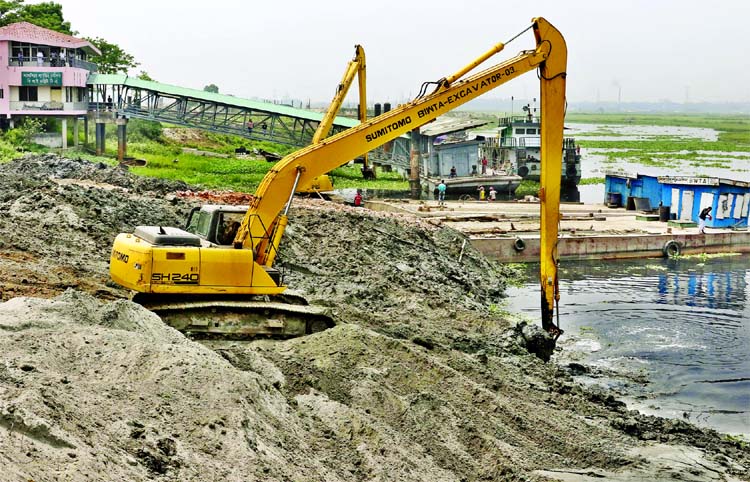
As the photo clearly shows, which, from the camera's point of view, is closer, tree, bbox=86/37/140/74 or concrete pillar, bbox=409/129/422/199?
concrete pillar, bbox=409/129/422/199

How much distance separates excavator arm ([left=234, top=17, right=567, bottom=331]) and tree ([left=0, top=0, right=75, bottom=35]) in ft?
171

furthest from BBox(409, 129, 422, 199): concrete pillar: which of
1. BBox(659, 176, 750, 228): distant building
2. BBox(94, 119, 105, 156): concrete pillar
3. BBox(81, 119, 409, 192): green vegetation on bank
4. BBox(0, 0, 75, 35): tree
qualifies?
BBox(0, 0, 75, 35): tree

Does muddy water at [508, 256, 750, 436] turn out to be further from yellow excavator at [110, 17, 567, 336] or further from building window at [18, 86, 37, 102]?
building window at [18, 86, 37, 102]

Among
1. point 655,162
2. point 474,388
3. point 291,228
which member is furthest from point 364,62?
point 655,162

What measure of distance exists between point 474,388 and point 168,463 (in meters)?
6.52

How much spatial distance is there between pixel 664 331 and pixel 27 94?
37.2 meters

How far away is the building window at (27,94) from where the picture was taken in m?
51.1

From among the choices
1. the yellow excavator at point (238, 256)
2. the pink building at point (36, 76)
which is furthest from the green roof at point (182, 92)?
the yellow excavator at point (238, 256)

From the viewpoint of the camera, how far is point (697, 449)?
14.5 meters

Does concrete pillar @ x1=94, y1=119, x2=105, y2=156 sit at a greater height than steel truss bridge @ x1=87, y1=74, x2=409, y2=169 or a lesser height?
lesser

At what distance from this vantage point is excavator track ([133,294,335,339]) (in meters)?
16.0

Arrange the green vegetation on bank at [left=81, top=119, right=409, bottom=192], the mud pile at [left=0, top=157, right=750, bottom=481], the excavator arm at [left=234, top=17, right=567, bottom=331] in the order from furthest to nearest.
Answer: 1. the green vegetation on bank at [left=81, top=119, right=409, bottom=192]
2. the excavator arm at [left=234, top=17, right=567, bottom=331]
3. the mud pile at [left=0, top=157, right=750, bottom=481]

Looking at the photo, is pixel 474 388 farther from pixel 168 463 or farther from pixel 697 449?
pixel 168 463

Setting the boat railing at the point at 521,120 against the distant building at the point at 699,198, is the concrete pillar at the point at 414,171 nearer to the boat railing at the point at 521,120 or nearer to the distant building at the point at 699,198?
the boat railing at the point at 521,120
